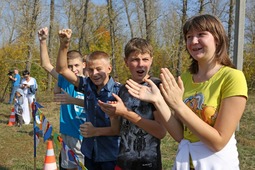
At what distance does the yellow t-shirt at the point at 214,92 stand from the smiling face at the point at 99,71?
3.78 feet

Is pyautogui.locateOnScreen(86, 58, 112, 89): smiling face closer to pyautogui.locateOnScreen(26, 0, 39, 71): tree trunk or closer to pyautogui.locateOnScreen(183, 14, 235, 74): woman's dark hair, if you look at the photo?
pyautogui.locateOnScreen(183, 14, 235, 74): woman's dark hair

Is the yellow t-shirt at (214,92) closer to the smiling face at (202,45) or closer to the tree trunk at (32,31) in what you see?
the smiling face at (202,45)

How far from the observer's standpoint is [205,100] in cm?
160

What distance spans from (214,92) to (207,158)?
324 millimetres

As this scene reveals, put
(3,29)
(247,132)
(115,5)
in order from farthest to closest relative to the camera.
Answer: (3,29) < (115,5) < (247,132)

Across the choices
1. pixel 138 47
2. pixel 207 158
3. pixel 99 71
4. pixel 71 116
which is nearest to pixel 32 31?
pixel 71 116

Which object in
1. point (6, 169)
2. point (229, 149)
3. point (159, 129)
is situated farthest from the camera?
point (6, 169)

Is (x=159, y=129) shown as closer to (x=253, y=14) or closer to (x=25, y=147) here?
(x=25, y=147)

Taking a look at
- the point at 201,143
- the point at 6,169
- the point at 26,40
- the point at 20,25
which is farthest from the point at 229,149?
the point at 20,25

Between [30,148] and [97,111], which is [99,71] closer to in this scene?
[97,111]

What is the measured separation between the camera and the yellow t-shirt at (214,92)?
4.98ft

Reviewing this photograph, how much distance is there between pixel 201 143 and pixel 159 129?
0.62m

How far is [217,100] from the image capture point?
1566 mm

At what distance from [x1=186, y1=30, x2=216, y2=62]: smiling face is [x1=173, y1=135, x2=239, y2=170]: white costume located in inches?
17.0
